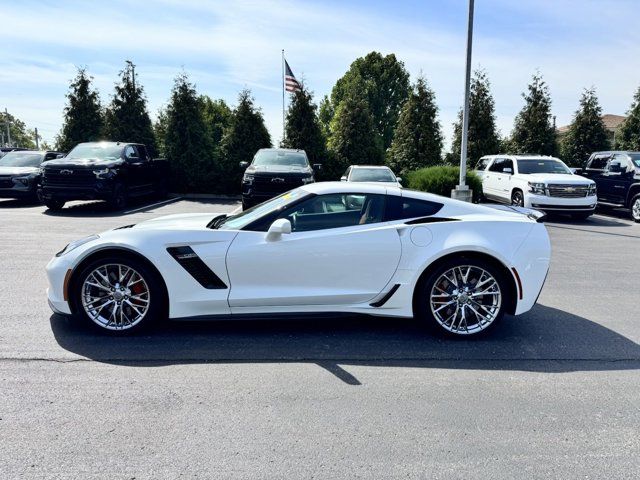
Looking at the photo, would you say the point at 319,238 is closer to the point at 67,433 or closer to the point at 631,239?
the point at 67,433

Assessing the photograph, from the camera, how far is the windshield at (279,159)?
1542 centimetres

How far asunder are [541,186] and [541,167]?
67.1 inches

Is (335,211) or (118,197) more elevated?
(335,211)

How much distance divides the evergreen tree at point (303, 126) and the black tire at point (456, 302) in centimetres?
1734

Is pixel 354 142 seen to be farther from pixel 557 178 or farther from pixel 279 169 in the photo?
pixel 557 178

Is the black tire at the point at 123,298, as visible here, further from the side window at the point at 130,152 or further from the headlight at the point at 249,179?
the side window at the point at 130,152

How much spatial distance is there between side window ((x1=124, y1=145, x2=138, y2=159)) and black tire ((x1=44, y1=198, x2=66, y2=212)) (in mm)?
2402

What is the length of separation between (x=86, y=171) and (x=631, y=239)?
44.6 ft

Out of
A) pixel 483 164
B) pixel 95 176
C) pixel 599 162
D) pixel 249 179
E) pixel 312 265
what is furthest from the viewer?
pixel 483 164

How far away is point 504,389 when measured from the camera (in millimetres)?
3729

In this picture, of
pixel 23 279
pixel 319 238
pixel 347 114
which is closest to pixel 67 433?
pixel 319 238

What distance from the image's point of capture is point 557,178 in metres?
14.6

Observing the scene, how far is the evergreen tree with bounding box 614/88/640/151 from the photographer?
74.5 feet

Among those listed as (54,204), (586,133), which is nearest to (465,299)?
(54,204)
